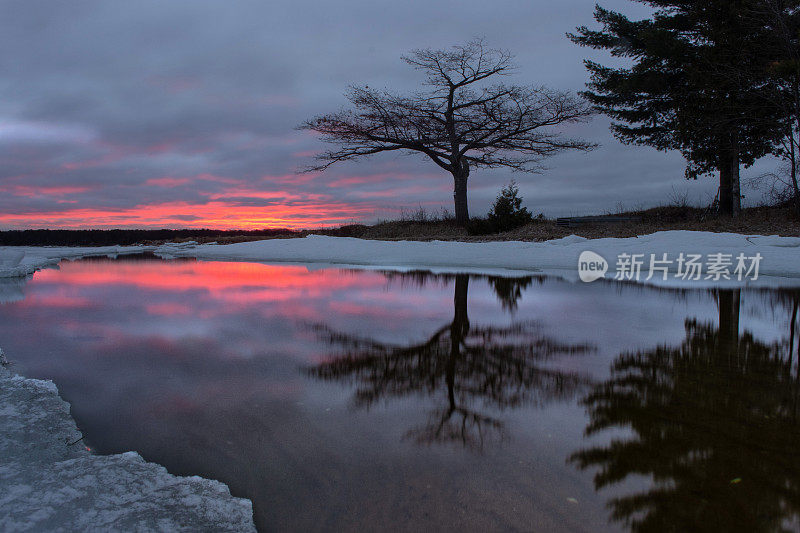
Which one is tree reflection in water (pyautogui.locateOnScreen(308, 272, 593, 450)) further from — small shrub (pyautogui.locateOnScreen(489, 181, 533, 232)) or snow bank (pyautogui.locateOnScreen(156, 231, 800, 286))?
small shrub (pyautogui.locateOnScreen(489, 181, 533, 232))

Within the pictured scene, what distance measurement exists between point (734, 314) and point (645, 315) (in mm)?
885

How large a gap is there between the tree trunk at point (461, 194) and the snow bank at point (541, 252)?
22.3 feet

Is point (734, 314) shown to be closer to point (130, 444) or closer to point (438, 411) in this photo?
A: point (438, 411)

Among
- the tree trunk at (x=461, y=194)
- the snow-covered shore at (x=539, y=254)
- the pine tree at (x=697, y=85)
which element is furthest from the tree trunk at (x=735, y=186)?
the tree trunk at (x=461, y=194)

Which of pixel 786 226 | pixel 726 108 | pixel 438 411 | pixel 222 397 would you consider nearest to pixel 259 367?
pixel 222 397

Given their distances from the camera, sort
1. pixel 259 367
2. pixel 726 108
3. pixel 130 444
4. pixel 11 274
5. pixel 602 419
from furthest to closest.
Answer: pixel 726 108, pixel 11 274, pixel 259 367, pixel 602 419, pixel 130 444

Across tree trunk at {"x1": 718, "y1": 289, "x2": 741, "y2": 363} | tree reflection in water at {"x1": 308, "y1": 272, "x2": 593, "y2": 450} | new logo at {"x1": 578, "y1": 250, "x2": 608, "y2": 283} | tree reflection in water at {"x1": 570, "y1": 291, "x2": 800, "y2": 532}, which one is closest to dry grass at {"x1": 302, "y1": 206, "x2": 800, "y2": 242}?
new logo at {"x1": 578, "y1": 250, "x2": 608, "y2": 283}

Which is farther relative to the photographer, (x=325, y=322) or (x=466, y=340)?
(x=325, y=322)

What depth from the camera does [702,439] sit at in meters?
1.85

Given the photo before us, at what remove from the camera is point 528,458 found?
5.65ft

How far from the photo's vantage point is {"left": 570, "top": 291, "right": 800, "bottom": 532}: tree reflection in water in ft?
4.59

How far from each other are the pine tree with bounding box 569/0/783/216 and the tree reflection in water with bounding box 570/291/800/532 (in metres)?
15.4

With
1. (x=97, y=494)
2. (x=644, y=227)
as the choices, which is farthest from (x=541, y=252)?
(x=97, y=494)

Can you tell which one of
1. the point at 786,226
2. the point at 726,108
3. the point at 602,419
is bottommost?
the point at 602,419
